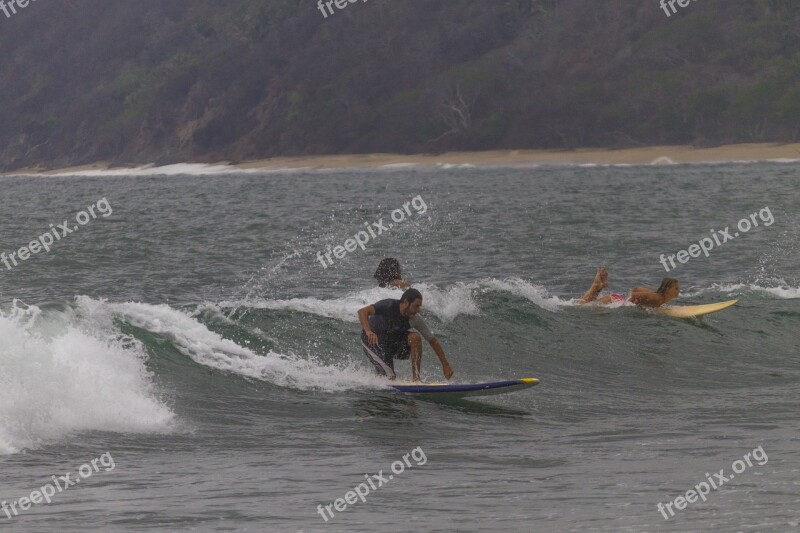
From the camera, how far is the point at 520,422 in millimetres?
12523

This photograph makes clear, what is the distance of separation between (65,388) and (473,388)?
14.1 ft

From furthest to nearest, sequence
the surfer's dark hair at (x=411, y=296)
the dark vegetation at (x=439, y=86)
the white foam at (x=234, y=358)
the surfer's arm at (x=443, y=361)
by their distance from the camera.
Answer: the dark vegetation at (x=439, y=86), the white foam at (x=234, y=358), the surfer's arm at (x=443, y=361), the surfer's dark hair at (x=411, y=296)

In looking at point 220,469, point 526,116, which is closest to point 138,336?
point 220,469

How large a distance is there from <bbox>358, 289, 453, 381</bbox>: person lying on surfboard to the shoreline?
67869mm

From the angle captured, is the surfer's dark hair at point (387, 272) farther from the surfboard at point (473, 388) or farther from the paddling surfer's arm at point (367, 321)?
the surfboard at point (473, 388)

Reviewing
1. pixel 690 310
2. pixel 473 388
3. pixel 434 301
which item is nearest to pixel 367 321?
pixel 473 388

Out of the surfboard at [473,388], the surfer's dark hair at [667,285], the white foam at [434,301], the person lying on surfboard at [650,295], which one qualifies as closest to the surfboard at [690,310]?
the person lying on surfboard at [650,295]

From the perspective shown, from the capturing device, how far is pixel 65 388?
1216cm

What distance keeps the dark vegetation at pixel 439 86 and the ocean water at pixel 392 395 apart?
6328cm

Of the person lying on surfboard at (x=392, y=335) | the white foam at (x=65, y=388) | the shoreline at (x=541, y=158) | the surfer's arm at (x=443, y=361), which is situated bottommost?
the shoreline at (x=541, y=158)

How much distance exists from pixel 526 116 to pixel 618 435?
3428 inches

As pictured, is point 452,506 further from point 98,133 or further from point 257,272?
point 98,133

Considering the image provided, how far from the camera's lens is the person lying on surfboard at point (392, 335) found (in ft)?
45.2

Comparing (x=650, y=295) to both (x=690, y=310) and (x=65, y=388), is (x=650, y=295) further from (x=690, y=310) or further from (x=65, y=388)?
(x=65, y=388)
